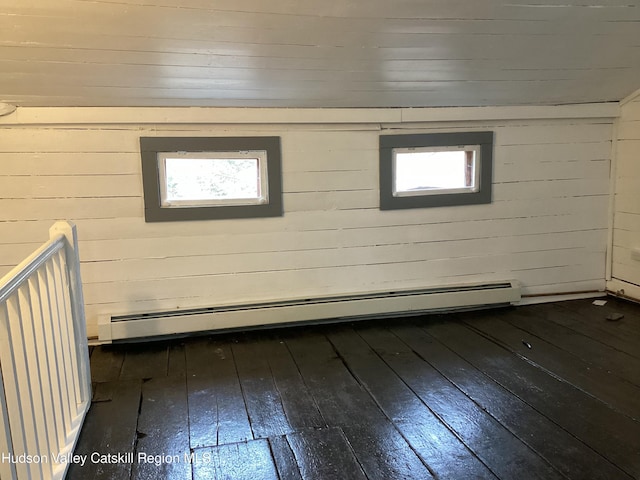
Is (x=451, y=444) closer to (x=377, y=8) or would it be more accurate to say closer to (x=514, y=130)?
(x=377, y=8)

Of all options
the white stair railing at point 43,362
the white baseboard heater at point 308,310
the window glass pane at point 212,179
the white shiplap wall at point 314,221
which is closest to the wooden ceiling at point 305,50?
the white shiplap wall at point 314,221

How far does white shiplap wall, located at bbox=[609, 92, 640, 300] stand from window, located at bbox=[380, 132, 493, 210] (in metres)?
0.99

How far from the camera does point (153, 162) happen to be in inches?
120

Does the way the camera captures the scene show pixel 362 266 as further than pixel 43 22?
Yes

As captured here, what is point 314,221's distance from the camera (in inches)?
132

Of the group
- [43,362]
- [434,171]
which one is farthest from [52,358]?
[434,171]

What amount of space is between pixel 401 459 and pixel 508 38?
2057 millimetres

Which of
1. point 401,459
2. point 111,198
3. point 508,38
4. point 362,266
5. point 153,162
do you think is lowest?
point 401,459

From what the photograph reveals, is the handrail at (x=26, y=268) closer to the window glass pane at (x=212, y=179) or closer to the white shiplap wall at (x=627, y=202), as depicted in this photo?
the window glass pane at (x=212, y=179)

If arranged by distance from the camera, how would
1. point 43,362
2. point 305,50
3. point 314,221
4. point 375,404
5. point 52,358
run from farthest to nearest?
point 314,221 → point 305,50 → point 375,404 → point 52,358 → point 43,362

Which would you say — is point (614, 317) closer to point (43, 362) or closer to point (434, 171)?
point (434, 171)

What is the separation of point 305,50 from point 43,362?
1.78 meters

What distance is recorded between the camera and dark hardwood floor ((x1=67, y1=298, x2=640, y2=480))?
1.85 metres

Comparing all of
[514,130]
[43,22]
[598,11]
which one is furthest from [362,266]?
[43,22]
